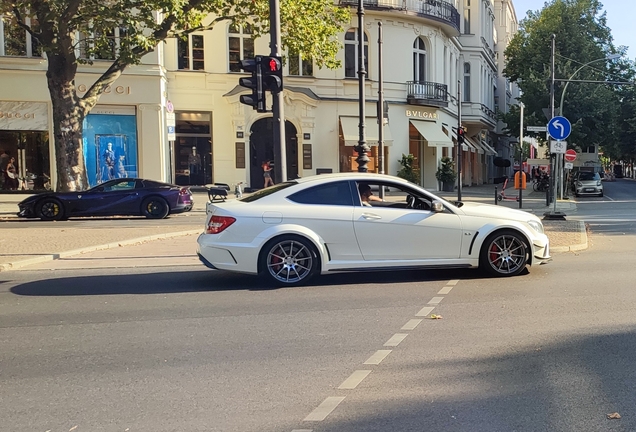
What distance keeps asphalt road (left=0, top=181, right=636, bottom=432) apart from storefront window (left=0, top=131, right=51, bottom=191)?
2070 centimetres

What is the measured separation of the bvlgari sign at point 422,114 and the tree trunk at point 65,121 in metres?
18.9

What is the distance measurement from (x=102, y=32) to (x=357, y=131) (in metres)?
14.3

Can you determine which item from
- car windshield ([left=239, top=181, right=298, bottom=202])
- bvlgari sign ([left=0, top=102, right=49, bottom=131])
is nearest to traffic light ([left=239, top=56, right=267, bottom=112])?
car windshield ([left=239, top=181, right=298, bottom=202])

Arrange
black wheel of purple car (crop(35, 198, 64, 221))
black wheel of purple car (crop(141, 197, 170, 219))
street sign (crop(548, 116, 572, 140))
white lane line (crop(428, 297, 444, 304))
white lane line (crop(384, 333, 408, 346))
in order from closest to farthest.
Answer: white lane line (crop(384, 333, 408, 346)) → white lane line (crop(428, 297, 444, 304)) → street sign (crop(548, 116, 572, 140)) → black wheel of purple car (crop(35, 198, 64, 221)) → black wheel of purple car (crop(141, 197, 170, 219))

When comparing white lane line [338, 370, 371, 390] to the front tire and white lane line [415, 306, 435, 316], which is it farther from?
the front tire

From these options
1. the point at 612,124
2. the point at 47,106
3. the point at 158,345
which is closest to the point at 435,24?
the point at 612,124

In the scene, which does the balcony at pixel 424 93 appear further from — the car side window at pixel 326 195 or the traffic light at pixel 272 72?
the car side window at pixel 326 195

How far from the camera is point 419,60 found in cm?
3594

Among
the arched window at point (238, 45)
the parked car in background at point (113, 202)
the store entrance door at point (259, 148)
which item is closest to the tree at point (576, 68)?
the store entrance door at point (259, 148)

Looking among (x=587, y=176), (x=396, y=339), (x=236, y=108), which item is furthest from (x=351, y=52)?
(x=396, y=339)

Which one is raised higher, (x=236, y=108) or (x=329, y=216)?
(x=236, y=108)

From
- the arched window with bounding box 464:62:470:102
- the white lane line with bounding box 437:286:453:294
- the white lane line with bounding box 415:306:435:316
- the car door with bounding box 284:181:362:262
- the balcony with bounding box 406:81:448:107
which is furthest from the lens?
the arched window with bounding box 464:62:470:102

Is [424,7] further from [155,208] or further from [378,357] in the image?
[378,357]

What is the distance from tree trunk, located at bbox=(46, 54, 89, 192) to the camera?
67.6 ft
